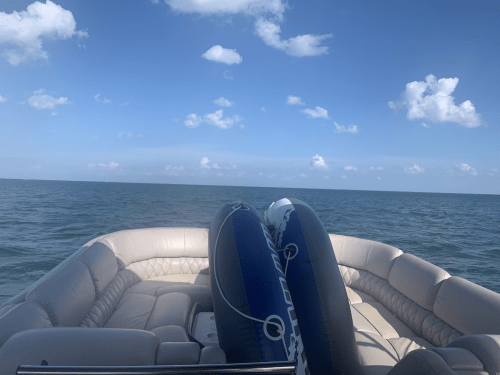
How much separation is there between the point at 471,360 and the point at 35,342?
6.08 feet

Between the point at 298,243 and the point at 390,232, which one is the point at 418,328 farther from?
the point at 390,232

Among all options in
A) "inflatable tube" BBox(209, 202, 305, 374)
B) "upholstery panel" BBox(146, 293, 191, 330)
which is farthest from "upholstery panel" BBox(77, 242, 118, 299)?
"inflatable tube" BBox(209, 202, 305, 374)

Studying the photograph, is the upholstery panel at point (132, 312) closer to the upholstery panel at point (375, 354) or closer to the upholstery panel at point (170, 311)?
the upholstery panel at point (170, 311)

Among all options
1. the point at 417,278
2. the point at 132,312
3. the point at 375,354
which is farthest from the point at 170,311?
the point at 417,278

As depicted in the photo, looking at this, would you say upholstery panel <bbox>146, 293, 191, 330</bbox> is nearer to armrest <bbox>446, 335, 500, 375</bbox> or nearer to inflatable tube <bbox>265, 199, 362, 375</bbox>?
inflatable tube <bbox>265, 199, 362, 375</bbox>

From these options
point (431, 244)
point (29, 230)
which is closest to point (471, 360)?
point (431, 244)

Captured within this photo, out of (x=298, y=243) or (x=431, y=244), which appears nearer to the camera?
(x=298, y=243)

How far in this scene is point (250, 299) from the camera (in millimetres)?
1948

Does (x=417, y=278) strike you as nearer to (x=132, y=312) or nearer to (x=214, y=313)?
(x=214, y=313)

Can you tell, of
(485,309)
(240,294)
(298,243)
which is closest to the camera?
(240,294)

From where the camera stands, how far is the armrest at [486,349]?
1346 mm

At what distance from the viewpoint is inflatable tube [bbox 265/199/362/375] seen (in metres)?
2.11

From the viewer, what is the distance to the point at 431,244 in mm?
13961

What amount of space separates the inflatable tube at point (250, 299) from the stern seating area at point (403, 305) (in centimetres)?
110
